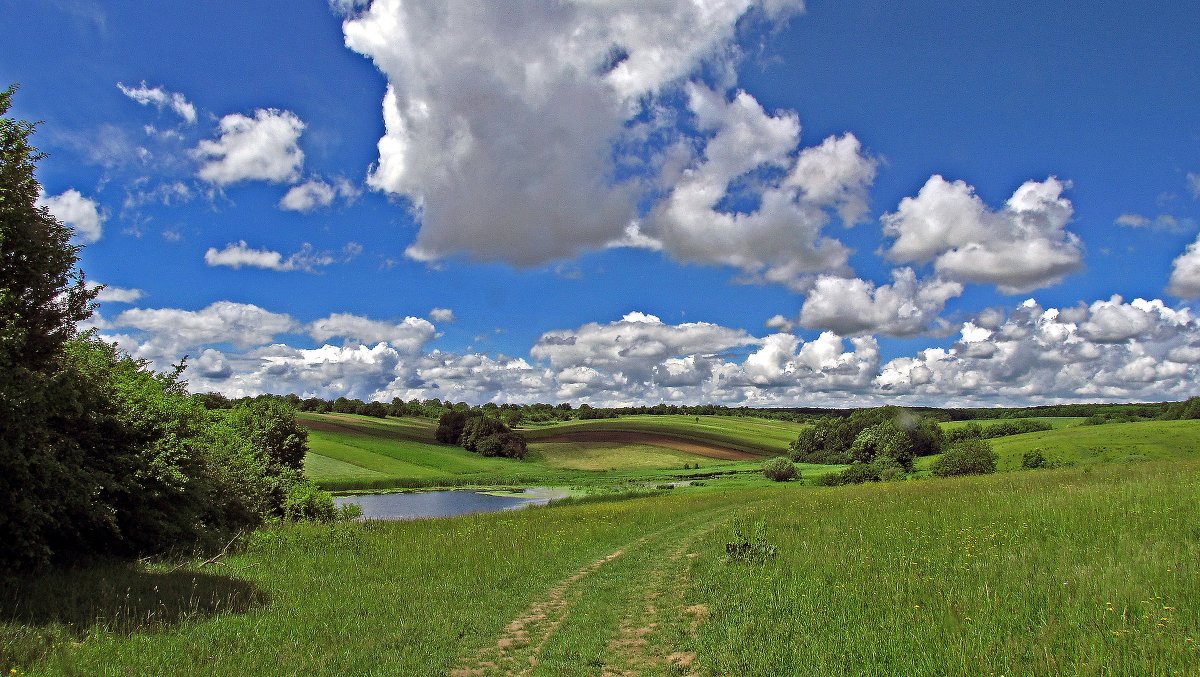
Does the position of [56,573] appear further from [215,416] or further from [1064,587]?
[1064,587]

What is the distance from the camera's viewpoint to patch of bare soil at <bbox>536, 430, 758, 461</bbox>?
117m

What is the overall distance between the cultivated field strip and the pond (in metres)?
42.7

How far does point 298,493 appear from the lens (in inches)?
1062

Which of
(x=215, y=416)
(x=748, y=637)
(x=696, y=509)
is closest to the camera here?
(x=748, y=637)

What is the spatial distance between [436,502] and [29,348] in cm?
6004

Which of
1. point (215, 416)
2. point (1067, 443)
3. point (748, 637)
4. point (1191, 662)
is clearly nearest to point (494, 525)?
point (215, 416)

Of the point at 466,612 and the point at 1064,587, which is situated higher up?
the point at 1064,587

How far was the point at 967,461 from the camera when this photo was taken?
54594mm

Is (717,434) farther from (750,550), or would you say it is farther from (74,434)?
(74,434)

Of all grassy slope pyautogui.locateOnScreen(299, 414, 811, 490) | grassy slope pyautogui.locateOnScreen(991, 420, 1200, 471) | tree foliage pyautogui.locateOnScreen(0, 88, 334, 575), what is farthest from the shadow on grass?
Answer: grassy slope pyautogui.locateOnScreen(299, 414, 811, 490)

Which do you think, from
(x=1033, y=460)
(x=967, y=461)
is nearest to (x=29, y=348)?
(x=967, y=461)

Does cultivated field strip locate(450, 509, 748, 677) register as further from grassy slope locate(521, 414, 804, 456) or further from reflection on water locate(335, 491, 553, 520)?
grassy slope locate(521, 414, 804, 456)

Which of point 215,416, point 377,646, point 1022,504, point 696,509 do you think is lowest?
point 696,509

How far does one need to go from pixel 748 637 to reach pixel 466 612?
5471mm
